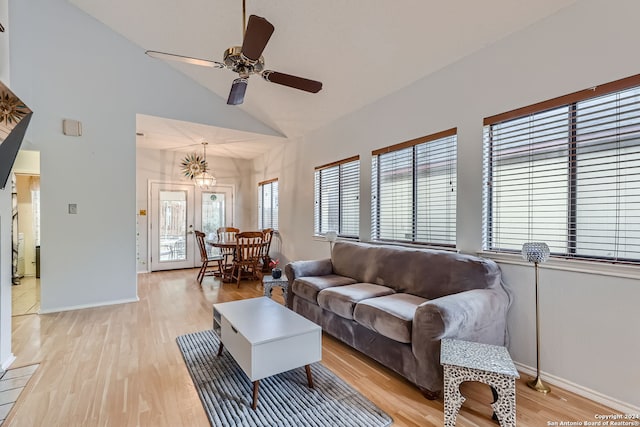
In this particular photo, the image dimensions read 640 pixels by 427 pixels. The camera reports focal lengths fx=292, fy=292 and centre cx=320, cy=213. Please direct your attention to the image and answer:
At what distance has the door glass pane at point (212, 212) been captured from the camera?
22.6 feet

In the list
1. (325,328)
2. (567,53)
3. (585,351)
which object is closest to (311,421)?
(325,328)

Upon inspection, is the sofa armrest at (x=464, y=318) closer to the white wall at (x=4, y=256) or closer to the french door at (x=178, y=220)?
the white wall at (x=4, y=256)

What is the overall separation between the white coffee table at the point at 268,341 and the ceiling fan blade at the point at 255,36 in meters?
2.01

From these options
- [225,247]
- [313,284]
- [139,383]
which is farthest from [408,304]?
[225,247]

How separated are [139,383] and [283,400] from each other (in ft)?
3.57

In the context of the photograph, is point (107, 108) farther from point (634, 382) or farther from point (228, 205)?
point (634, 382)

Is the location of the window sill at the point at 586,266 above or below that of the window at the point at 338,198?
below

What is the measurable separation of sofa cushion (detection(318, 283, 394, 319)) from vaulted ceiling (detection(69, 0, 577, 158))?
2.25 m

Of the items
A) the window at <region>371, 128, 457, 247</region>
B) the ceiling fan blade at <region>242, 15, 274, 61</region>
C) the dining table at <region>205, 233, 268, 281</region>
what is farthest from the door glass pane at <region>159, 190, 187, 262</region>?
the ceiling fan blade at <region>242, 15, 274, 61</region>

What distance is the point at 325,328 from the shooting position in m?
2.86

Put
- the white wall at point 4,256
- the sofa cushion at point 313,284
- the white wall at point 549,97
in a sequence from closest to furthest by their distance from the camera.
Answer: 1. the white wall at point 549,97
2. the white wall at point 4,256
3. the sofa cushion at point 313,284

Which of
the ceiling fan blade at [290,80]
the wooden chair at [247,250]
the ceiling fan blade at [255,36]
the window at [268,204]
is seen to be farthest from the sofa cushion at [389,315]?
the window at [268,204]

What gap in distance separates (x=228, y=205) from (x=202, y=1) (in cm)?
475

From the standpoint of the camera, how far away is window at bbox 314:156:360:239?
13.4 ft
